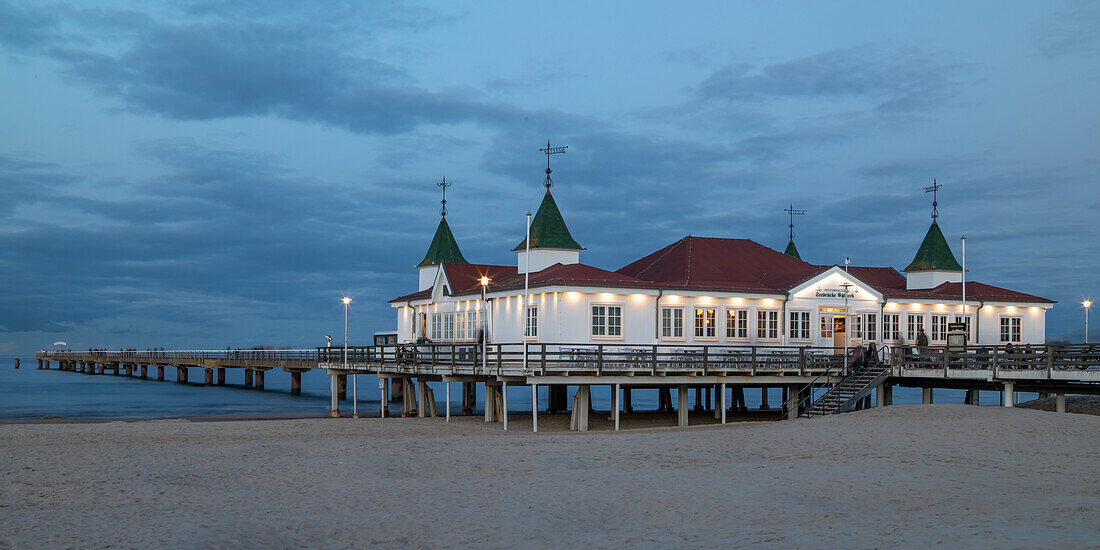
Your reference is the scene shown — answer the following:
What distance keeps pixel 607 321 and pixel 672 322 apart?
9.33ft

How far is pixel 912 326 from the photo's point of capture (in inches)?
1533

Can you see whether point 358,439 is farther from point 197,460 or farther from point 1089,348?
point 1089,348

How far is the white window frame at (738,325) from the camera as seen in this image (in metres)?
35.2

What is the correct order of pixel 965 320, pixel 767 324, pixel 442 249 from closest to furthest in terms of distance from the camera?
1. pixel 767 324
2. pixel 965 320
3. pixel 442 249

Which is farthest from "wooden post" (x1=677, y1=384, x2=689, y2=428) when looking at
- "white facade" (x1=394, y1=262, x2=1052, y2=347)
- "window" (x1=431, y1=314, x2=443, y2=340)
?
"window" (x1=431, y1=314, x2=443, y2=340)

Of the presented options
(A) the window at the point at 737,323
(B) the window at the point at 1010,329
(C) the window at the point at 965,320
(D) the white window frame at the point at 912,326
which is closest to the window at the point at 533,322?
(A) the window at the point at 737,323

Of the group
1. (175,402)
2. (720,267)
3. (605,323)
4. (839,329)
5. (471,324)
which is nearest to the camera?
(605,323)

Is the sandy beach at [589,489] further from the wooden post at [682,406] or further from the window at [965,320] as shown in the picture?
the window at [965,320]

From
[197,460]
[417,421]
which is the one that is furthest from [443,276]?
[197,460]

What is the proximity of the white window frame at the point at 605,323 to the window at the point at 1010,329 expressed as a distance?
18.1m

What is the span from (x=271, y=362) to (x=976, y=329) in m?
50.5

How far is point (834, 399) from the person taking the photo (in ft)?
97.9

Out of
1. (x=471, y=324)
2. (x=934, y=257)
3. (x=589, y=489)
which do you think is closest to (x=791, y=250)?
(x=934, y=257)

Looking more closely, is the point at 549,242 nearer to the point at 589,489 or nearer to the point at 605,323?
the point at 605,323
